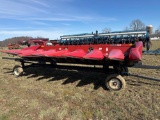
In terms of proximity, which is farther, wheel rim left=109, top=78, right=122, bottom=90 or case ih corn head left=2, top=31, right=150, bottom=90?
wheel rim left=109, top=78, right=122, bottom=90

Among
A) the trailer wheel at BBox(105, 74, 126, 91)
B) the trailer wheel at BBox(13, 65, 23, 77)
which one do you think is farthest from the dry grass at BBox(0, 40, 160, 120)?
the trailer wheel at BBox(13, 65, 23, 77)

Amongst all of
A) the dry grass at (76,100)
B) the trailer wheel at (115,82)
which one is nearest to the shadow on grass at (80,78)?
the dry grass at (76,100)

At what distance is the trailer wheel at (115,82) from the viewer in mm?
5446

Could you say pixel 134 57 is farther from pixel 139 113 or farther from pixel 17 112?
pixel 17 112

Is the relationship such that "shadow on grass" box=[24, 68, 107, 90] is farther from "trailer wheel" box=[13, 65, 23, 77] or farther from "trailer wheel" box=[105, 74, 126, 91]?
"trailer wheel" box=[13, 65, 23, 77]

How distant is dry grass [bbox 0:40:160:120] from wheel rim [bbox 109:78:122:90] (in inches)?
10.1

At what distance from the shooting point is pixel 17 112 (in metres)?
4.21

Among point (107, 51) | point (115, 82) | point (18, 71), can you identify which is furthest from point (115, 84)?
point (18, 71)

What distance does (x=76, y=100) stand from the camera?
4.85 m

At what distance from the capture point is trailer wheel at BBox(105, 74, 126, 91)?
5.45 metres

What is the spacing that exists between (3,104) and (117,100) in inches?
128

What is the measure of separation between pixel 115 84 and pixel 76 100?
1.51 metres

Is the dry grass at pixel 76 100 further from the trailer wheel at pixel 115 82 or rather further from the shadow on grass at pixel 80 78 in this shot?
the trailer wheel at pixel 115 82

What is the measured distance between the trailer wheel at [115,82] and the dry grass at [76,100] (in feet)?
0.76
